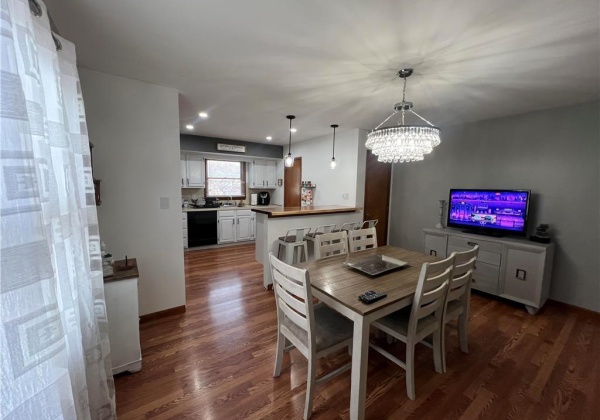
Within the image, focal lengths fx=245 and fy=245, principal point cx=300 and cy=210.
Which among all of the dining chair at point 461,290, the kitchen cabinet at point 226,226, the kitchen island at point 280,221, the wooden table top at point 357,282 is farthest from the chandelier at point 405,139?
the kitchen cabinet at point 226,226

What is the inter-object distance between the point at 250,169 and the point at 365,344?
527 centimetres

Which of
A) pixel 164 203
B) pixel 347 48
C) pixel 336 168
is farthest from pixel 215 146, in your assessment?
pixel 347 48

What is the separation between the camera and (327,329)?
5.60 ft

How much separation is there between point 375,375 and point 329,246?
112 cm

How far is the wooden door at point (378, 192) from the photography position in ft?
14.5

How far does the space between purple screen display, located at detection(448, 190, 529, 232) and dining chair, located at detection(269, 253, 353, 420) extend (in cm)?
276

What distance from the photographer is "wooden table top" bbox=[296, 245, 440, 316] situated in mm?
1522

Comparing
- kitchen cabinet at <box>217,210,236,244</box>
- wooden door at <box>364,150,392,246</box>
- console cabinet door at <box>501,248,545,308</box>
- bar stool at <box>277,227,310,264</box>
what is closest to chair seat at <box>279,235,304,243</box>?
bar stool at <box>277,227,310,264</box>

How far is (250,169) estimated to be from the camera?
6102 millimetres

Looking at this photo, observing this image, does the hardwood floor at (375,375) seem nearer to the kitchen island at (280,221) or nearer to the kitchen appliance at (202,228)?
the kitchen island at (280,221)

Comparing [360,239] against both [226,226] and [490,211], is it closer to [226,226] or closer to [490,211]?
[490,211]

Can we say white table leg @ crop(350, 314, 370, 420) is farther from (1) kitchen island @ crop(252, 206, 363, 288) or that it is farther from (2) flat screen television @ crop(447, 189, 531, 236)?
(2) flat screen television @ crop(447, 189, 531, 236)

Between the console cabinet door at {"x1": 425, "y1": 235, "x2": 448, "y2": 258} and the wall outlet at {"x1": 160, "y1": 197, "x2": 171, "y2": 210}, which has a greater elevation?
the wall outlet at {"x1": 160, "y1": 197, "x2": 171, "y2": 210}

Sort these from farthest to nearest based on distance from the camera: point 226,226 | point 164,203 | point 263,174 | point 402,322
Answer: point 263,174
point 226,226
point 164,203
point 402,322
